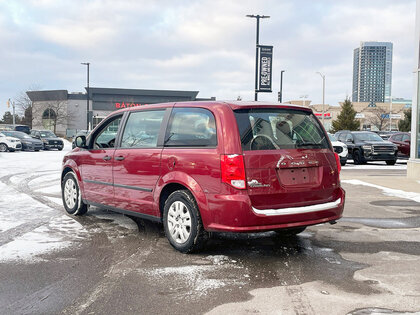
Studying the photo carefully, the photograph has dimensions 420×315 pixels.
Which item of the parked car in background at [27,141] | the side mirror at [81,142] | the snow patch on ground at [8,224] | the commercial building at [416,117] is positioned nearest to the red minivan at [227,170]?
the side mirror at [81,142]

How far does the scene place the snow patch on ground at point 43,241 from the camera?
5.04 m

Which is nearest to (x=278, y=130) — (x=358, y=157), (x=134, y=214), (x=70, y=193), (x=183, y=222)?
(x=183, y=222)

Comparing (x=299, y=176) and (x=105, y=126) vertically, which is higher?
(x=105, y=126)

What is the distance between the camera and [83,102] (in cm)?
6588

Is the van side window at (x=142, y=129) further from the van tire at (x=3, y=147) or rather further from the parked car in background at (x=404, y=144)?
the van tire at (x=3, y=147)

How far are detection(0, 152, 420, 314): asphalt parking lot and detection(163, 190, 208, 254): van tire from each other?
15cm

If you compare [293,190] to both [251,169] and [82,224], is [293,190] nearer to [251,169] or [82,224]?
[251,169]

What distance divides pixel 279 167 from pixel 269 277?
1.15m

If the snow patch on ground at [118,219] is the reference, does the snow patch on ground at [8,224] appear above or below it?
below

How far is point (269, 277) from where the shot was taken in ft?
14.3

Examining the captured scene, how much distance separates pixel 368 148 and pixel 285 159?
16.4 m

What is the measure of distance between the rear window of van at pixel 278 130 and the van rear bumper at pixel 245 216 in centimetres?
60

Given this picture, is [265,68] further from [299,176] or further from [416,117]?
[299,176]

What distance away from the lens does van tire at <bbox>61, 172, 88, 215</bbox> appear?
7301 millimetres
